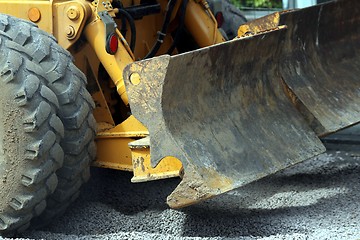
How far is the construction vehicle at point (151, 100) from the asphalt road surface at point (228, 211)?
0.25m

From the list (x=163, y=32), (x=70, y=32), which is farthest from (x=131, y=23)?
(x=70, y=32)

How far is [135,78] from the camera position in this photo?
379cm

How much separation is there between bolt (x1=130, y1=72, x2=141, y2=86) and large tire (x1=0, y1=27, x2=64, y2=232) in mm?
436

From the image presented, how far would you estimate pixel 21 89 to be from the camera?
3.93 metres

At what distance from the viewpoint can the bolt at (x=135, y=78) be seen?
12.4ft

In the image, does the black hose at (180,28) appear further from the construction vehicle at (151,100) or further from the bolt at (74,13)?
the bolt at (74,13)

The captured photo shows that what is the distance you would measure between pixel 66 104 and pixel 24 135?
0.27 meters

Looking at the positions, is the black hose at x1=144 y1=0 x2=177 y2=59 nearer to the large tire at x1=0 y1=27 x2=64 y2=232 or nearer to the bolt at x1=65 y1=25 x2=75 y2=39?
the bolt at x1=65 y1=25 x2=75 y2=39

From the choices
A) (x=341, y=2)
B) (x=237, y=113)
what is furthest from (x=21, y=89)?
(x=341, y=2)

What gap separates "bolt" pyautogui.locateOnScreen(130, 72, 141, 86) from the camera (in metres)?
3.78

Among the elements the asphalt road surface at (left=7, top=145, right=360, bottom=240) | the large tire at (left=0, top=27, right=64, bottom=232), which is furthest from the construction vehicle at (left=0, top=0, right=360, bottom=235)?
the asphalt road surface at (left=7, top=145, right=360, bottom=240)

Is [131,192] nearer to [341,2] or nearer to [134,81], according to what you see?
[134,81]

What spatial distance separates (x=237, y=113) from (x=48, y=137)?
101 cm

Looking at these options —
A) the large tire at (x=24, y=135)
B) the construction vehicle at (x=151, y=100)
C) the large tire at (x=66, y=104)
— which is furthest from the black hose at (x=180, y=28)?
the large tire at (x=24, y=135)
